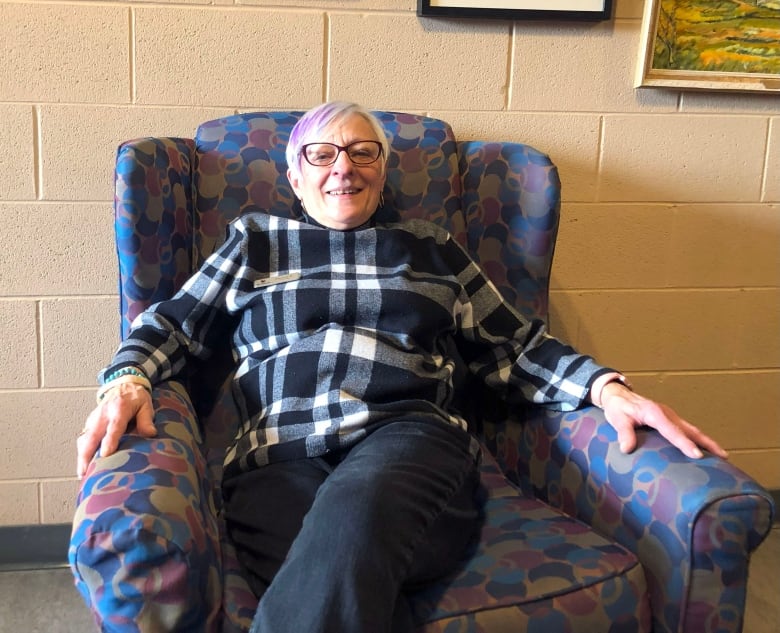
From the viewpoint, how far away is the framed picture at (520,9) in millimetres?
1616

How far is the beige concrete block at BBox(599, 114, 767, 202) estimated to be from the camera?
1758 millimetres

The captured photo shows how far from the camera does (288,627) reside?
825 mm

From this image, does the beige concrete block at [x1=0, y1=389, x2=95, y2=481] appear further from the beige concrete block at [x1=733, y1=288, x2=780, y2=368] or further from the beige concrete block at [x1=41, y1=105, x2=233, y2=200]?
the beige concrete block at [x1=733, y1=288, x2=780, y2=368]

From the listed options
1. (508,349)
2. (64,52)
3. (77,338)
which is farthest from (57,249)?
(508,349)

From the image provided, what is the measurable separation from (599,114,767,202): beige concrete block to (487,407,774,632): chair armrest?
790mm

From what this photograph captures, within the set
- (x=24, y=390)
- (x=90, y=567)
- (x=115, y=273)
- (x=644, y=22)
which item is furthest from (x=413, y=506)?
(x=644, y=22)

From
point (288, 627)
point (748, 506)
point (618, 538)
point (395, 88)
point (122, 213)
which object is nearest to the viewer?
point (288, 627)

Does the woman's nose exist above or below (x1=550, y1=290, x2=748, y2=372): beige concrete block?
above

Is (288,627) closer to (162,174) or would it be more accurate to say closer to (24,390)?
(162,174)

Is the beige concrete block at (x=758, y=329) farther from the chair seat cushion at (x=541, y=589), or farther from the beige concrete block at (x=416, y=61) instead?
the chair seat cushion at (x=541, y=589)

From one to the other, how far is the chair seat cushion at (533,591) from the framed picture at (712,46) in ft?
3.65

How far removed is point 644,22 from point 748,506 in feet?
3.81

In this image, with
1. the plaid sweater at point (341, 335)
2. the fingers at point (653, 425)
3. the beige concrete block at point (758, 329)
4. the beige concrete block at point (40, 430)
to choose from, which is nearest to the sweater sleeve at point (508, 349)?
the plaid sweater at point (341, 335)

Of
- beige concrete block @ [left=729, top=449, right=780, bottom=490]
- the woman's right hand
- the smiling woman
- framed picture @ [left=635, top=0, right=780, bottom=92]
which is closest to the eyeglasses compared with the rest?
the smiling woman
